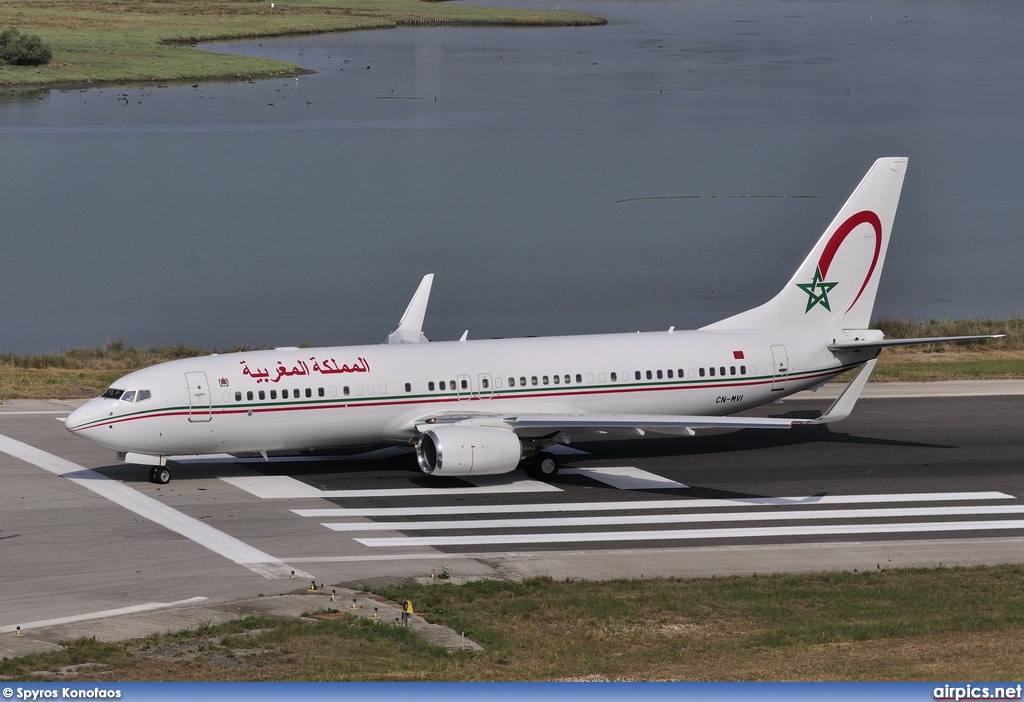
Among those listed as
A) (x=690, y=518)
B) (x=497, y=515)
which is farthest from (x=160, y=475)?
(x=690, y=518)

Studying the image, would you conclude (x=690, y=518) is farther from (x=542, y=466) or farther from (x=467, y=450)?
(x=467, y=450)

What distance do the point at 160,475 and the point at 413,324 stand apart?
35.6ft

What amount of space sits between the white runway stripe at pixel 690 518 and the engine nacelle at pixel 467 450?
6.82 ft

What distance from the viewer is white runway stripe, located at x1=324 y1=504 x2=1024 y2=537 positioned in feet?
123

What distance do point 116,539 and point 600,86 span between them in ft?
409

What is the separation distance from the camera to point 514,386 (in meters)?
42.7

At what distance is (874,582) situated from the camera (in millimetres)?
32625

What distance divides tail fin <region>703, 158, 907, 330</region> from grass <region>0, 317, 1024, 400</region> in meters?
10.7

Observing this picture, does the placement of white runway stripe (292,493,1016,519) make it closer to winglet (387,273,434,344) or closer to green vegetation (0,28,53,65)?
winglet (387,273,434,344)

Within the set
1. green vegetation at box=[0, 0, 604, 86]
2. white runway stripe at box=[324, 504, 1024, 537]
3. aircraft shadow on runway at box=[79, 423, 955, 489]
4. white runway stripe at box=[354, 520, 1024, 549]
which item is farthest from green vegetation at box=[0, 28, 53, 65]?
white runway stripe at box=[354, 520, 1024, 549]

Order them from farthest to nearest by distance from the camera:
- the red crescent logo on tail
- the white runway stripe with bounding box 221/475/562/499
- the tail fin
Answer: the red crescent logo on tail < the tail fin < the white runway stripe with bounding box 221/475/562/499

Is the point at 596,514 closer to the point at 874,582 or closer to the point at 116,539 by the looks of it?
the point at 874,582

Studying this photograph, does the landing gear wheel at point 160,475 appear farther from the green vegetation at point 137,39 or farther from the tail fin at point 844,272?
the green vegetation at point 137,39

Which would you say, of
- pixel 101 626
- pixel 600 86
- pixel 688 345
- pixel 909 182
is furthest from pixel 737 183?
pixel 101 626
